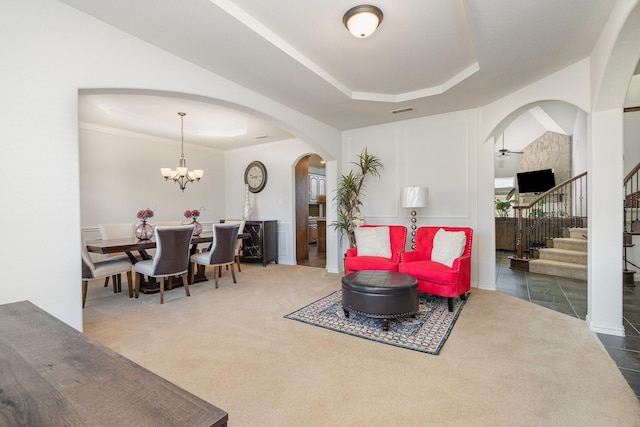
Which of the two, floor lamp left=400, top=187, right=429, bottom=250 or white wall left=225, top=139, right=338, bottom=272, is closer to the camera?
floor lamp left=400, top=187, right=429, bottom=250

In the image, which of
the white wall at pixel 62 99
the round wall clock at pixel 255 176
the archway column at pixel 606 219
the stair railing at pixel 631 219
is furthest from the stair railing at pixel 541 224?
the round wall clock at pixel 255 176

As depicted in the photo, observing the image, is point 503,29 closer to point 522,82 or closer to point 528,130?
point 522,82

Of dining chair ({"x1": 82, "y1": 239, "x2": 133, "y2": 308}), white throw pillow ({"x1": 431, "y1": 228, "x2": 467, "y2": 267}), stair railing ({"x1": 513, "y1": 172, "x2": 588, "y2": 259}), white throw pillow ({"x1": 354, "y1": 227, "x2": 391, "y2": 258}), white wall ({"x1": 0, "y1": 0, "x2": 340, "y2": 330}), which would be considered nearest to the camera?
white wall ({"x1": 0, "y1": 0, "x2": 340, "y2": 330})

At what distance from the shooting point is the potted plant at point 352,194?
4.97 meters

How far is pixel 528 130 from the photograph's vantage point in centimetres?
909

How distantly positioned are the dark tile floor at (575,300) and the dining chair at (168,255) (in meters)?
4.29

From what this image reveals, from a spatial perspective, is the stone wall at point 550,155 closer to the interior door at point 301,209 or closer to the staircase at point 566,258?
the staircase at point 566,258

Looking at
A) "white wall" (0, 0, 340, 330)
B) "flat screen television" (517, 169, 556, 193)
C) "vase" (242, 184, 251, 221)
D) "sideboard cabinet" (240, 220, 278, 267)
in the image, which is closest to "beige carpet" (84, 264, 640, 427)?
"white wall" (0, 0, 340, 330)

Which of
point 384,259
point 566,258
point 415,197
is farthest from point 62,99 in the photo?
point 566,258

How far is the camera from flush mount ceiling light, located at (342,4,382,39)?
7.29 feet

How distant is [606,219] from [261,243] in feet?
16.9

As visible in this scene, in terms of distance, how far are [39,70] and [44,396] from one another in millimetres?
2302

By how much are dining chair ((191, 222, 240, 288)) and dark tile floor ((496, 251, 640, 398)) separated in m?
3.94

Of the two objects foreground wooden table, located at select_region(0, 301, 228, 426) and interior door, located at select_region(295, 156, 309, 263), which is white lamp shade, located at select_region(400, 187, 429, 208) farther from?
foreground wooden table, located at select_region(0, 301, 228, 426)
